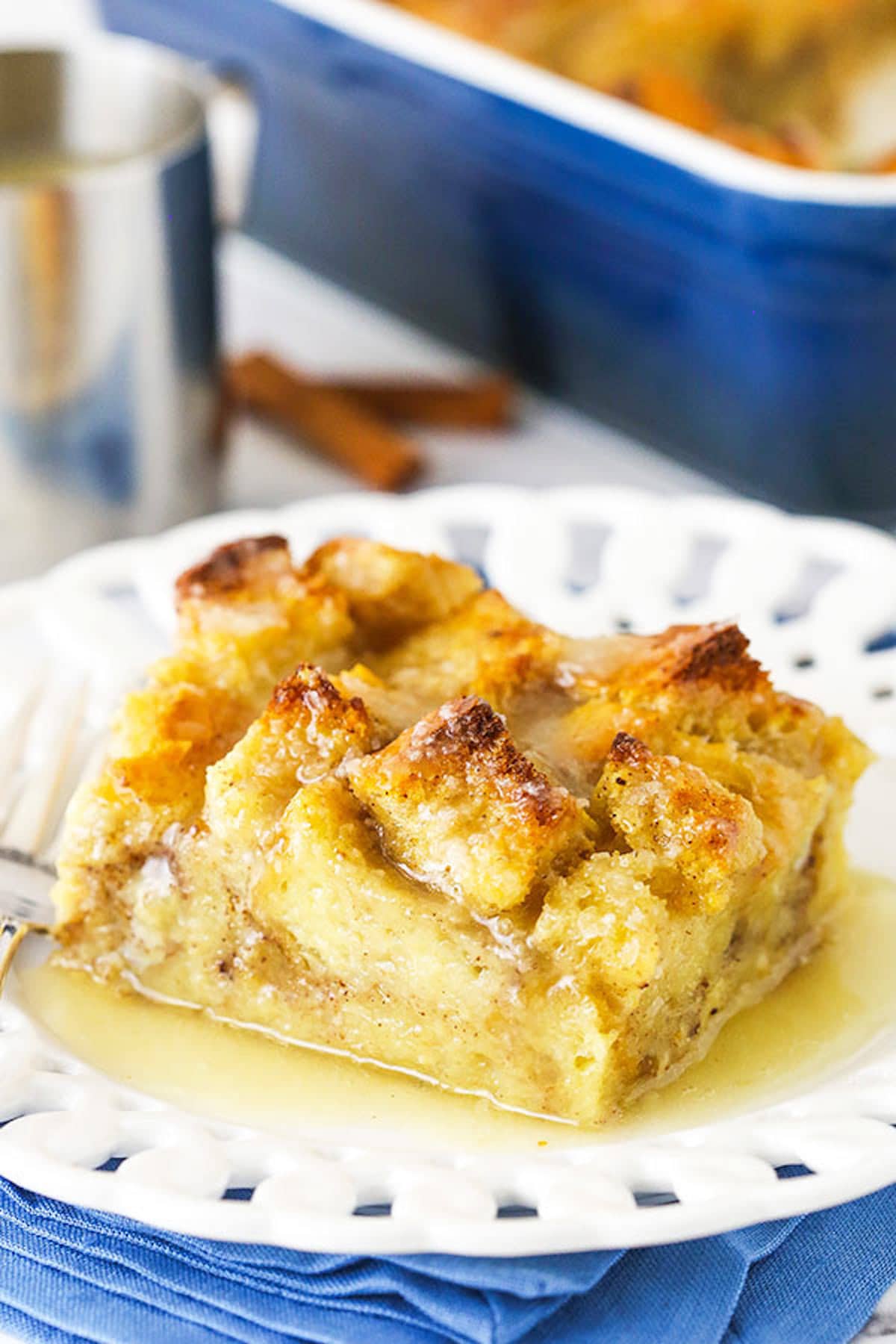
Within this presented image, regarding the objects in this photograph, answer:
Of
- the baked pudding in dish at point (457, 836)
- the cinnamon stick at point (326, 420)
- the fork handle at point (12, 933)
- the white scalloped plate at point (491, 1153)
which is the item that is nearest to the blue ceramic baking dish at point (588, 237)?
the cinnamon stick at point (326, 420)

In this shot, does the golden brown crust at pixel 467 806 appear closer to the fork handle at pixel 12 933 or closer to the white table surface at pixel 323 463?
the fork handle at pixel 12 933

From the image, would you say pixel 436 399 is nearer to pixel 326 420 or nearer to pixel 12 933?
pixel 326 420

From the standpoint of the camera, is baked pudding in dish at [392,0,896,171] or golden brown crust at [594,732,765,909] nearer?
golden brown crust at [594,732,765,909]

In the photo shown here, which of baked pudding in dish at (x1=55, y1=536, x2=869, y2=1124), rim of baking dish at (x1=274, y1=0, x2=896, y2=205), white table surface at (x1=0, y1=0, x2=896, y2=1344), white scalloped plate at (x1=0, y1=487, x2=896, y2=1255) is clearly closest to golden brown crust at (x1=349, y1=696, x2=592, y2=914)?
baked pudding in dish at (x1=55, y1=536, x2=869, y2=1124)

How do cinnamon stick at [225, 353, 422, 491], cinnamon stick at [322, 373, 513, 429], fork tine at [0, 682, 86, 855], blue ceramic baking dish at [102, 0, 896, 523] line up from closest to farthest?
fork tine at [0, 682, 86, 855], blue ceramic baking dish at [102, 0, 896, 523], cinnamon stick at [225, 353, 422, 491], cinnamon stick at [322, 373, 513, 429]

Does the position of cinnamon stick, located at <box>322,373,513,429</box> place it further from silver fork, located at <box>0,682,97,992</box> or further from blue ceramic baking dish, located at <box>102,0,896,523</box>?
silver fork, located at <box>0,682,97,992</box>

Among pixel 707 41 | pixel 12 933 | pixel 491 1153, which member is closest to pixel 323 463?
pixel 707 41
